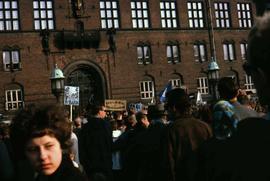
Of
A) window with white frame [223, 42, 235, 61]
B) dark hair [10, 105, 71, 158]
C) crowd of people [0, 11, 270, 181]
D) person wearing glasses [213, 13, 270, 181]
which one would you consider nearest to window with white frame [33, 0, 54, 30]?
window with white frame [223, 42, 235, 61]

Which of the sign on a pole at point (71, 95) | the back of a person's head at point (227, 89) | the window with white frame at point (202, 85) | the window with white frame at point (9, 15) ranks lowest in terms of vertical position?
the back of a person's head at point (227, 89)

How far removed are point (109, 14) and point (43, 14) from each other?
498 cm

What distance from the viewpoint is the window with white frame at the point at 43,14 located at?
32750mm

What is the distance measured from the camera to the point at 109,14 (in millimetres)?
34969

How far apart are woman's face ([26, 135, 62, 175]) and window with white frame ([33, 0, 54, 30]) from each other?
101ft

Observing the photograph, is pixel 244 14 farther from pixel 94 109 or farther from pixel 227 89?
pixel 227 89

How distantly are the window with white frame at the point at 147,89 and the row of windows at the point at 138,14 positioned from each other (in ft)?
14.7

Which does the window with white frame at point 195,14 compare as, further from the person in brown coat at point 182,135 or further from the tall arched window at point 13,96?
the person in brown coat at point 182,135

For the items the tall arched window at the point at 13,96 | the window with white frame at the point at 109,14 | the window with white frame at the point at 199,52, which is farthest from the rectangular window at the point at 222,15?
the tall arched window at the point at 13,96

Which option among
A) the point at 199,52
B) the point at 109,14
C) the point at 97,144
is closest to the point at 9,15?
the point at 109,14

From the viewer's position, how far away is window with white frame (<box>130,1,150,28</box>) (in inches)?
1414

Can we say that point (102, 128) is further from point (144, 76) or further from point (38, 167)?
point (144, 76)

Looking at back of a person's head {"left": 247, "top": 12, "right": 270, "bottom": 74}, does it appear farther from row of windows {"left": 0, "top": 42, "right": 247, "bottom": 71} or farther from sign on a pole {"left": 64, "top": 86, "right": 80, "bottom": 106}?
row of windows {"left": 0, "top": 42, "right": 247, "bottom": 71}

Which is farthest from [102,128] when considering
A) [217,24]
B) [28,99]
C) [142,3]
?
[217,24]
